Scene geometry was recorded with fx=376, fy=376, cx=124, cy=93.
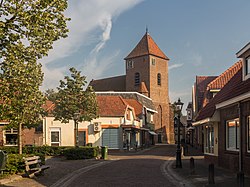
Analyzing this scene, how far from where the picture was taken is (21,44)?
14078mm

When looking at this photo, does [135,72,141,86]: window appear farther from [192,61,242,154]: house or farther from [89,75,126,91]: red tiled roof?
[192,61,242,154]: house

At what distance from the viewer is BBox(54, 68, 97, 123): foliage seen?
33.2m

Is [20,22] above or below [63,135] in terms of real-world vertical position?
above

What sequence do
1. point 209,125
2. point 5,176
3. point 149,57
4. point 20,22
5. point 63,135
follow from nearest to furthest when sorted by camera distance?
point 20,22 → point 5,176 → point 209,125 → point 63,135 → point 149,57

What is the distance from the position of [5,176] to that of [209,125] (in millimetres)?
13585

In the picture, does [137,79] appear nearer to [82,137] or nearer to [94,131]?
[82,137]

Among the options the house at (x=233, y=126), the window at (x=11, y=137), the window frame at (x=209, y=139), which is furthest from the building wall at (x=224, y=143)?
the window at (x=11, y=137)

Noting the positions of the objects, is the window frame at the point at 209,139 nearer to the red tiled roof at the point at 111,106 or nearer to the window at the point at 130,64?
the red tiled roof at the point at 111,106

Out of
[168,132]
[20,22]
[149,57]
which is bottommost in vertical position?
[168,132]

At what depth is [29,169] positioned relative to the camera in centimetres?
1566

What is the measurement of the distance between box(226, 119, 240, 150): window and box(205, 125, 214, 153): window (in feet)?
12.6

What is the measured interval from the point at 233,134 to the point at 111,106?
2531 cm

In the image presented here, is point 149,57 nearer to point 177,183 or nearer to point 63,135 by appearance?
point 63,135

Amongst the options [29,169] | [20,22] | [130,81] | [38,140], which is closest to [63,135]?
[38,140]
